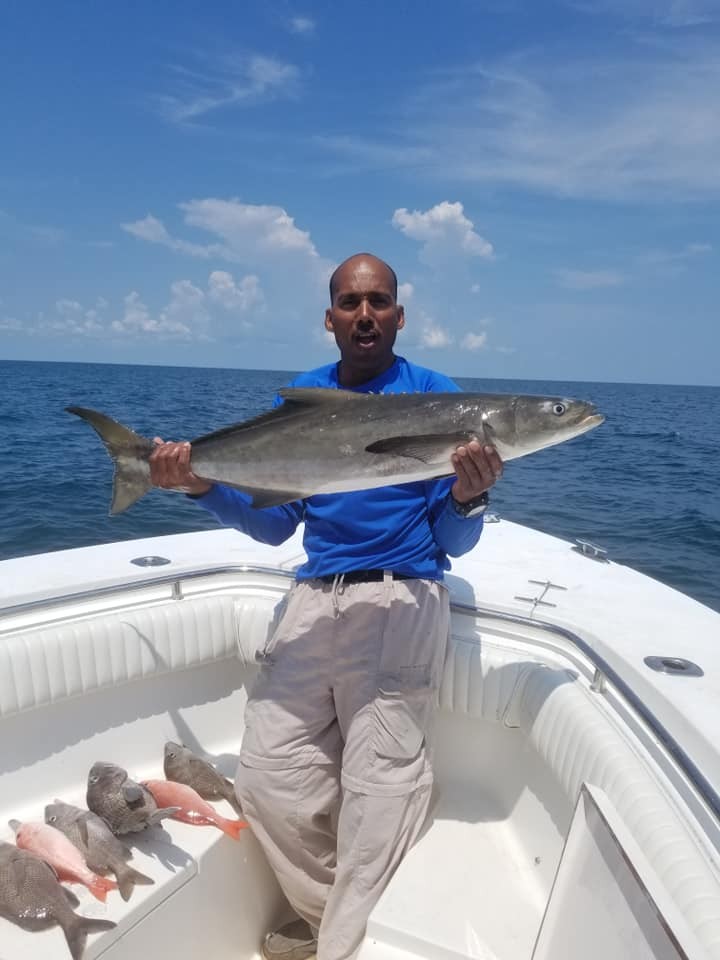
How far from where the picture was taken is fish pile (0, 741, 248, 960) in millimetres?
2959

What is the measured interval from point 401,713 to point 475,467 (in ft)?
4.12

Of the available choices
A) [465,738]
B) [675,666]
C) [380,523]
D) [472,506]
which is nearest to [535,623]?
[675,666]

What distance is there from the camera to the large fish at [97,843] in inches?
125

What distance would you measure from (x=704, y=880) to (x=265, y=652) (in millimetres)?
2183

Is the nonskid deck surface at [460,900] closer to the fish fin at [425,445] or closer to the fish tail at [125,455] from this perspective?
the fish fin at [425,445]

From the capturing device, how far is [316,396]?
10.8 feet

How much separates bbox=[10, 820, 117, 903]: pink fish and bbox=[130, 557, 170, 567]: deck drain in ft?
5.52

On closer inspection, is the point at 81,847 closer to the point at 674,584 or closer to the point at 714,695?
the point at 714,695

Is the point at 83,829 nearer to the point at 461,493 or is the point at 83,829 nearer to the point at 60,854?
the point at 60,854

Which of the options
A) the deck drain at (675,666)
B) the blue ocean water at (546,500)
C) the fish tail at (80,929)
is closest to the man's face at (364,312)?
the deck drain at (675,666)

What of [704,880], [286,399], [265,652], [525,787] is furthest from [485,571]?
[704,880]

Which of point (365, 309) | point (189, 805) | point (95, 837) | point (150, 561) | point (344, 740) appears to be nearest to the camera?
point (95, 837)

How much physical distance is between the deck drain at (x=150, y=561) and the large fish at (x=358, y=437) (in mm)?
1513

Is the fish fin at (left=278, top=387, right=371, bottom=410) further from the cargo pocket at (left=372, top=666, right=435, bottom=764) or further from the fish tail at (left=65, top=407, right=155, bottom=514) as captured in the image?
the cargo pocket at (left=372, top=666, right=435, bottom=764)
